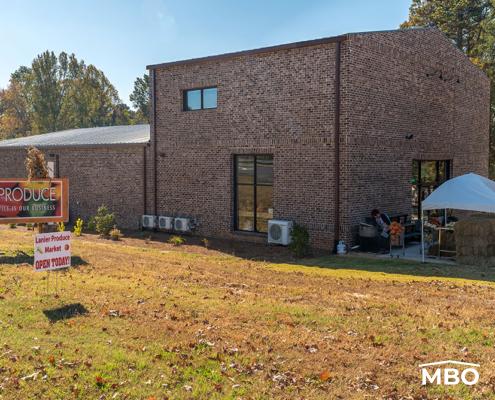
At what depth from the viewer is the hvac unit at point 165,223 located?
21.0m

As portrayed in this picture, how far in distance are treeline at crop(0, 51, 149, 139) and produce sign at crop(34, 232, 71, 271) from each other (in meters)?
50.2

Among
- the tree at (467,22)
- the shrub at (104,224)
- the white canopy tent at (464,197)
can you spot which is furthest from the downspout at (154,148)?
the tree at (467,22)

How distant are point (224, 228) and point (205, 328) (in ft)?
38.4

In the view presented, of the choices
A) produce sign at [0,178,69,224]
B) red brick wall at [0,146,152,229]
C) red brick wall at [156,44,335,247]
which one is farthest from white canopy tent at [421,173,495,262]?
red brick wall at [0,146,152,229]

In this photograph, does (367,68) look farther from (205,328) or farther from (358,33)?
(205,328)

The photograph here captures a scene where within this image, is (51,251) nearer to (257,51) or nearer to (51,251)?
(51,251)

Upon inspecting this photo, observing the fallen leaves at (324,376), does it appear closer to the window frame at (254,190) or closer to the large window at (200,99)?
the window frame at (254,190)

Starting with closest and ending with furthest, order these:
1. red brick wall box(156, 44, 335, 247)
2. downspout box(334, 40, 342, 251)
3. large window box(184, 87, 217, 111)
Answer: downspout box(334, 40, 342, 251)
red brick wall box(156, 44, 335, 247)
large window box(184, 87, 217, 111)

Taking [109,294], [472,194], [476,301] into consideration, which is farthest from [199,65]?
[476,301]

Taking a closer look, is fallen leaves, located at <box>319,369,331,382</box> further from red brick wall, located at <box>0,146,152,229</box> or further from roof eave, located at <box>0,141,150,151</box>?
roof eave, located at <box>0,141,150,151</box>

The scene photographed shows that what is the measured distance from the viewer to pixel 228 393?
19.1 feet

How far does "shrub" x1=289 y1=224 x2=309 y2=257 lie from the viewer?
52.7ft

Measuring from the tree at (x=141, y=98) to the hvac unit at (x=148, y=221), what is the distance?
50.9 meters

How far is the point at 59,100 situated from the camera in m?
57.7
